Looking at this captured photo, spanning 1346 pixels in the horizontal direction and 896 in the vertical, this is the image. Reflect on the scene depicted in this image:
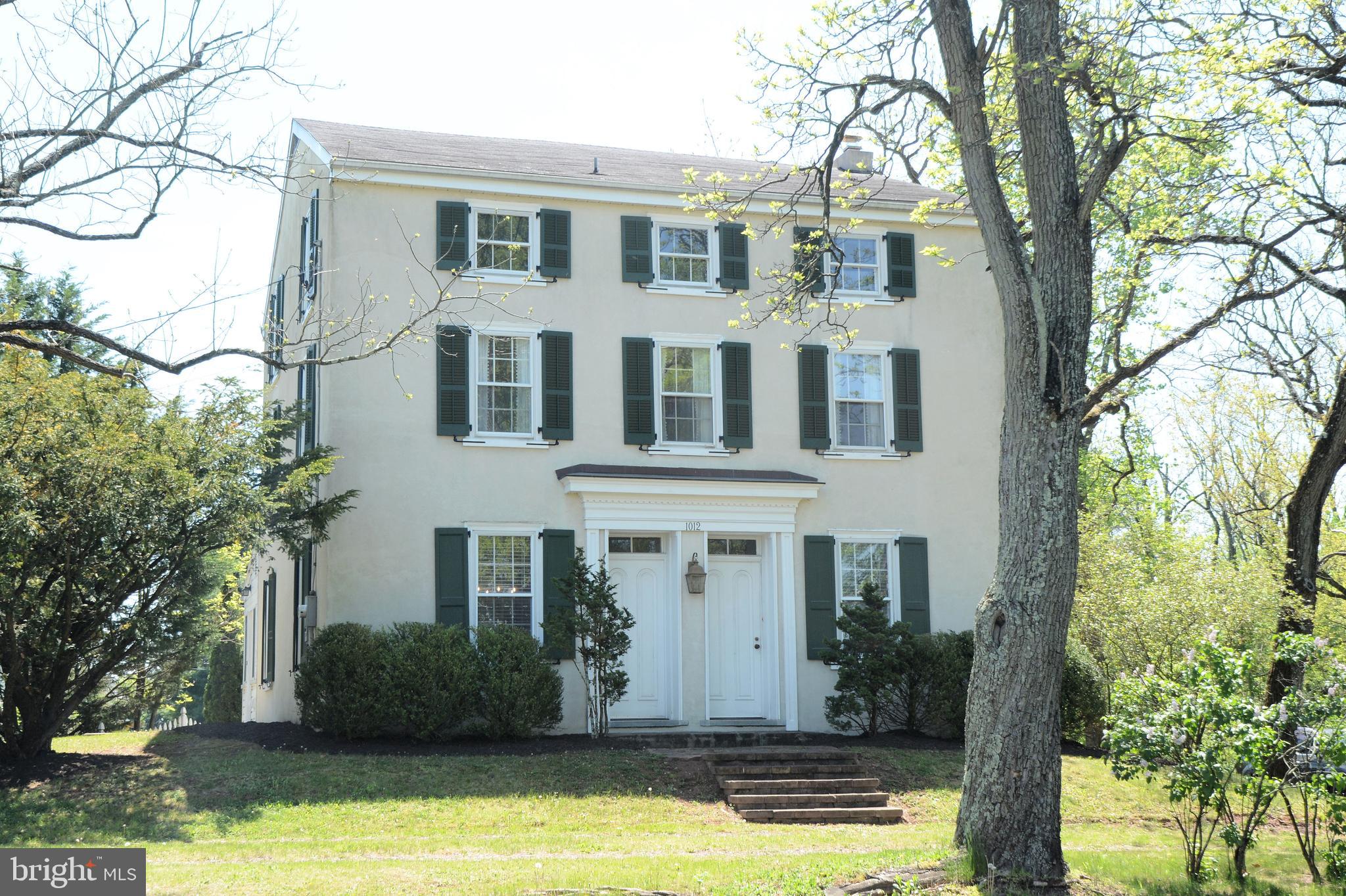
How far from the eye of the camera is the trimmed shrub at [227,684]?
88.2 feet

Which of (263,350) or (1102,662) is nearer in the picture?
(263,350)

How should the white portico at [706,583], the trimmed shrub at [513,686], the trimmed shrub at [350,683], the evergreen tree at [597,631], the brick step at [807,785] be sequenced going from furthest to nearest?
the white portico at [706,583]
the evergreen tree at [597,631]
the trimmed shrub at [513,686]
the trimmed shrub at [350,683]
the brick step at [807,785]

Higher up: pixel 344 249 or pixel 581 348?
pixel 344 249

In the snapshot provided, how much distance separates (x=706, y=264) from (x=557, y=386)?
2.90m

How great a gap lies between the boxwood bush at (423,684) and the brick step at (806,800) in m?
3.07


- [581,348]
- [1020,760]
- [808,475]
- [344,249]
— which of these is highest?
[344,249]

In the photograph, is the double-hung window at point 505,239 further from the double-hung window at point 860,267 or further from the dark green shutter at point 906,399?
the dark green shutter at point 906,399

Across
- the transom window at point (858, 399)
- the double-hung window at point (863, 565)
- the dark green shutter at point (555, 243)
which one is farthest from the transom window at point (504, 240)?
the double-hung window at point (863, 565)

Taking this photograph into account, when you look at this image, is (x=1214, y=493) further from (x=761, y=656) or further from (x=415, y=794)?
(x=415, y=794)

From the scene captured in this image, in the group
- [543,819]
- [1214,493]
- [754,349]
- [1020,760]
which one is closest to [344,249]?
[754,349]

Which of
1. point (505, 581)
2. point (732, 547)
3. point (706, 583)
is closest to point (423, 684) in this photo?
point (505, 581)

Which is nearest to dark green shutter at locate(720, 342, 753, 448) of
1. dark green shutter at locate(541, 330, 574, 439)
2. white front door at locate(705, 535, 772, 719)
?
white front door at locate(705, 535, 772, 719)

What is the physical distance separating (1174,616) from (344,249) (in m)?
Result: 11.6

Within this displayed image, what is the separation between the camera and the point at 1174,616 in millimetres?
15617
